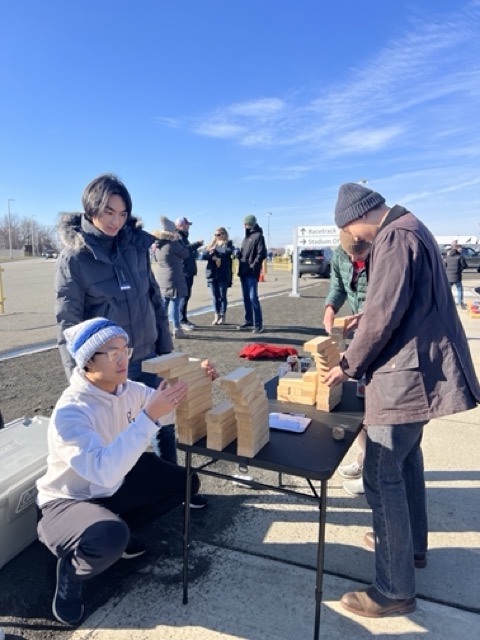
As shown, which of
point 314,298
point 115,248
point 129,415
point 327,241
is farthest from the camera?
point 314,298

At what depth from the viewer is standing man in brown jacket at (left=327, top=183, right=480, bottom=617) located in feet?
6.11

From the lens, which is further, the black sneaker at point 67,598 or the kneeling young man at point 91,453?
the black sneaker at point 67,598

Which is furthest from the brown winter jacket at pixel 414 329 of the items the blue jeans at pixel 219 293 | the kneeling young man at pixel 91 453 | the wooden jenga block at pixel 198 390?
the blue jeans at pixel 219 293

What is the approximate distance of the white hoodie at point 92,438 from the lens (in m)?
1.82

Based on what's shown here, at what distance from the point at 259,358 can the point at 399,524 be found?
4.80m

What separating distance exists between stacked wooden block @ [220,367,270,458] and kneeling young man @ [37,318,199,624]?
8.4 inches

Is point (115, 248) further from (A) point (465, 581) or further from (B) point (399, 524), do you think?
(A) point (465, 581)

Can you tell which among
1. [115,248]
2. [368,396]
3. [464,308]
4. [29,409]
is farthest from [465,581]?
[464,308]

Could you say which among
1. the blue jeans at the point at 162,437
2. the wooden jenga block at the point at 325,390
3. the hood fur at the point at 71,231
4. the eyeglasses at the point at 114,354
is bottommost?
the blue jeans at the point at 162,437

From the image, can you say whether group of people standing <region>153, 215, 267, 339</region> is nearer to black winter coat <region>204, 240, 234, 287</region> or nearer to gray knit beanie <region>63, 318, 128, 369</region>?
black winter coat <region>204, 240, 234, 287</region>

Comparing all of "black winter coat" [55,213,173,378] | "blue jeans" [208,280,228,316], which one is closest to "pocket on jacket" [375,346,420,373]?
"black winter coat" [55,213,173,378]

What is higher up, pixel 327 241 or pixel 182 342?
pixel 327 241

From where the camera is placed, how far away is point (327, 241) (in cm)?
1412

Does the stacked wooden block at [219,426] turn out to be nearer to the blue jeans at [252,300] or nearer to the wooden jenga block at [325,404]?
the wooden jenga block at [325,404]
